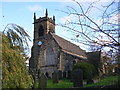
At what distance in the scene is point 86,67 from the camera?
1672 centimetres

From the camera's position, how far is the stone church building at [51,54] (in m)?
26.0

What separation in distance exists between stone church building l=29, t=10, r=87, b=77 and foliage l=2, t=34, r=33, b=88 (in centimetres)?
1929

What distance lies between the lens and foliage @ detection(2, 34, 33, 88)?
182 inches

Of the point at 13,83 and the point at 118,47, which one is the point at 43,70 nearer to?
the point at 13,83

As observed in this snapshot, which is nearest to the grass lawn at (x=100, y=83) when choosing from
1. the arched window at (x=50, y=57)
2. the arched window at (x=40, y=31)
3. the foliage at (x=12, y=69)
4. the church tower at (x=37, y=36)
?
the foliage at (x=12, y=69)

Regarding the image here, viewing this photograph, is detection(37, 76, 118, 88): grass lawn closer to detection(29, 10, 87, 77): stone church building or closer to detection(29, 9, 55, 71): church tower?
detection(29, 10, 87, 77): stone church building

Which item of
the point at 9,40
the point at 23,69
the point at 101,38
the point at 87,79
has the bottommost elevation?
the point at 87,79

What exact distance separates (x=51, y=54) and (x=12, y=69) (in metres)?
23.4

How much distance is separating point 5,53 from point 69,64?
69.8ft

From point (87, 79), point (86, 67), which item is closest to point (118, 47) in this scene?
point (87, 79)

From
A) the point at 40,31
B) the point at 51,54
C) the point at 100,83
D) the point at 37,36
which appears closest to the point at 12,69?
the point at 100,83

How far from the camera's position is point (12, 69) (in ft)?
16.1

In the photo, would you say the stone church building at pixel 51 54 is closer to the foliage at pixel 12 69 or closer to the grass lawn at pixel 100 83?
the grass lawn at pixel 100 83

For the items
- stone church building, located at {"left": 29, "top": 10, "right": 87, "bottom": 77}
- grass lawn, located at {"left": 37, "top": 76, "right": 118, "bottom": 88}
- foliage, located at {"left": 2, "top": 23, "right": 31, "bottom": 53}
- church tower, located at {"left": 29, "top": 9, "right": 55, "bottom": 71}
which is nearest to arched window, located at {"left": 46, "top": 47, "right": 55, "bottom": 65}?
stone church building, located at {"left": 29, "top": 10, "right": 87, "bottom": 77}
